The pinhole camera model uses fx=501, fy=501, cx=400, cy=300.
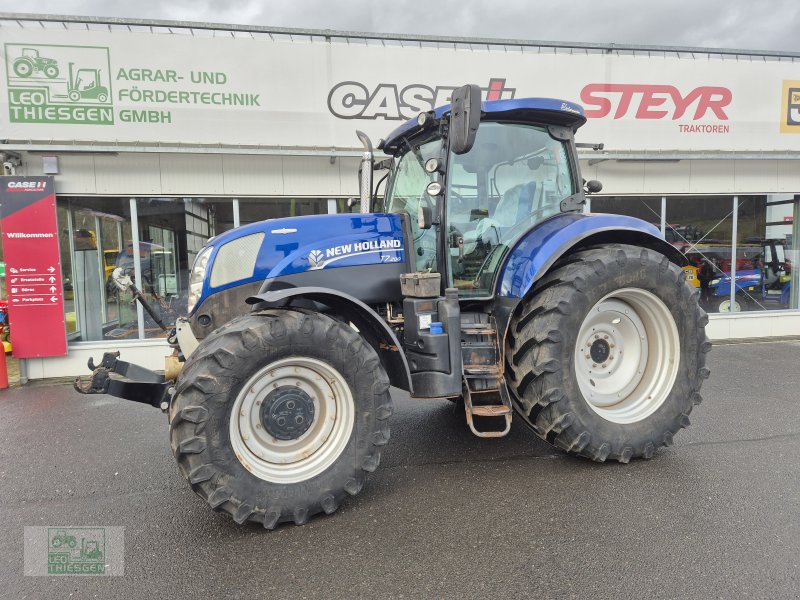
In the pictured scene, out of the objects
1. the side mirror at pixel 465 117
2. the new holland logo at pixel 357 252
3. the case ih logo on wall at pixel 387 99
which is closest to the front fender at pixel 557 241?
the new holland logo at pixel 357 252

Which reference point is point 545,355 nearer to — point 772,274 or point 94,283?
point 94,283

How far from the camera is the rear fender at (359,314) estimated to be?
291 cm

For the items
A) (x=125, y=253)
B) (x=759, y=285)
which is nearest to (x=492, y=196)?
(x=125, y=253)

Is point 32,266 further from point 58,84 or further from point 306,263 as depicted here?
point 306,263

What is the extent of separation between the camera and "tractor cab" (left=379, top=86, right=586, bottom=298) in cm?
352

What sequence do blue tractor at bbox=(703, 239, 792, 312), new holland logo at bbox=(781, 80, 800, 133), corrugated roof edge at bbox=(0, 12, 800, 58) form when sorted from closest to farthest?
corrugated roof edge at bbox=(0, 12, 800, 58), new holland logo at bbox=(781, 80, 800, 133), blue tractor at bbox=(703, 239, 792, 312)

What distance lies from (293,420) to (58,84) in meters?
6.47

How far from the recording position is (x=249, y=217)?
299 inches

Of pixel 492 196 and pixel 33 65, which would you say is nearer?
pixel 492 196

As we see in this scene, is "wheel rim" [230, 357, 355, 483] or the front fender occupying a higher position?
the front fender

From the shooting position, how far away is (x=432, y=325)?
3303mm

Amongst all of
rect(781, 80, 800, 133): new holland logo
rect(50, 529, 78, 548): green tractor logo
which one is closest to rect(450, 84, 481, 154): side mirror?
rect(50, 529, 78, 548): green tractor logo

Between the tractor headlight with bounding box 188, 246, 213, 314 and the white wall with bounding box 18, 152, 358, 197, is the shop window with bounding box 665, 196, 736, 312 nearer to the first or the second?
the white wall with bounding box 18, 152, 358, 197

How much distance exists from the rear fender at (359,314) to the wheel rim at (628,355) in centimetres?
132
